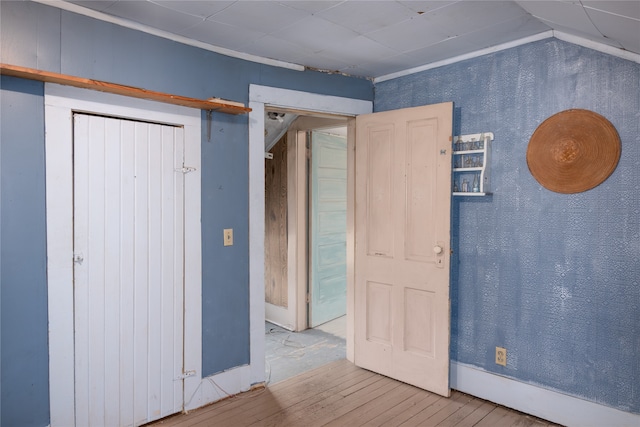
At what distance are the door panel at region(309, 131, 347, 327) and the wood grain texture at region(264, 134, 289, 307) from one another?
0.97 feet

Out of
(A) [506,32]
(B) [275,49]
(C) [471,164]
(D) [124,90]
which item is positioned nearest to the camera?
(D) [124,90]

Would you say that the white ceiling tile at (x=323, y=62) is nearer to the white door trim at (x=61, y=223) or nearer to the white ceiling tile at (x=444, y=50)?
the white ceiling tile at (x=444, y=50)

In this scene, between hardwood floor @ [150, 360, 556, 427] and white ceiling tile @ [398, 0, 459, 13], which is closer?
white ceiling tile @ [398, 0, 459, 13]

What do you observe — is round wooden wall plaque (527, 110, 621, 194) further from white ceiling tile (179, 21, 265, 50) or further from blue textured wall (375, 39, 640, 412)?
white ceiling tile (179, 21, 265, 50)

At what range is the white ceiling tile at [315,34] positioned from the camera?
96.7 inches

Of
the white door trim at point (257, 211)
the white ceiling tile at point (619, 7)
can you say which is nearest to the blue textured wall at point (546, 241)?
the white ceiling tile at point (619, 7)

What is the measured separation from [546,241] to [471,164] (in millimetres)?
709

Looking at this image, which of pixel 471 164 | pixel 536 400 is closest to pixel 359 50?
pixel 471 164

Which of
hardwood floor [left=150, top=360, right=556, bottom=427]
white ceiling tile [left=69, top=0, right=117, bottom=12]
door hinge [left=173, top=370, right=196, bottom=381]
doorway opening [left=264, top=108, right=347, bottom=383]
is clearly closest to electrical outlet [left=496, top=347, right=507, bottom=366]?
hardwood floor [left=150, top=360, right=556, bottom=427]

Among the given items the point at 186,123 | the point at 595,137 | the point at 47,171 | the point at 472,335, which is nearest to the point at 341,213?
the point at 472,335

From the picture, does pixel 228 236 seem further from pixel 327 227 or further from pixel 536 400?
pixel 536 400

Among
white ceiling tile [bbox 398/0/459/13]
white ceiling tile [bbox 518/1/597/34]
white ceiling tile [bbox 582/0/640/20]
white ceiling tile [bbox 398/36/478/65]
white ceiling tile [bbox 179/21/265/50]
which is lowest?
white ceiling tile [bbox 582/0/640/20]

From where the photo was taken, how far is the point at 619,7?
1.61m

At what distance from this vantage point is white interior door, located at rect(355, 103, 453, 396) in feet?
9.73
